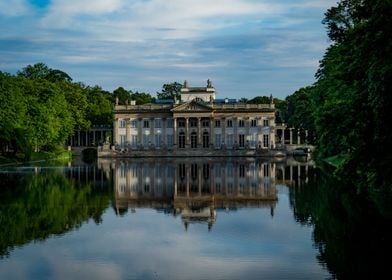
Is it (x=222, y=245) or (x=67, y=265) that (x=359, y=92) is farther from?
(x=67, y=265)

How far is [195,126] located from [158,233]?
74.1 m

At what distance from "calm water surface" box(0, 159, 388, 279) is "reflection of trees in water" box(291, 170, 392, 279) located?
224 mm

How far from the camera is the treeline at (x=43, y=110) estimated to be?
63.7m

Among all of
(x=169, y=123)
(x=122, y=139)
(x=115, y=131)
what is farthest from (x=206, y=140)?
(x=115, y=131)

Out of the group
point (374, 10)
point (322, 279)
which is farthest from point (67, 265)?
point (374, 10)

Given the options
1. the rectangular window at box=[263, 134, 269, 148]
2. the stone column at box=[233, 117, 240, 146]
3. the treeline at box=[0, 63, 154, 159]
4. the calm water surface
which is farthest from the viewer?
the stone column at box=[233, 117, 240, 146]

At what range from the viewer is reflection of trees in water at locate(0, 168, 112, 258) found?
64.7 ft

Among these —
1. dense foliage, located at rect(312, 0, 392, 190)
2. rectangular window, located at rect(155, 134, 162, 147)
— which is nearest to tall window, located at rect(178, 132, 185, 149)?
rectangular window, located at rect(155, 134, 162, 147)

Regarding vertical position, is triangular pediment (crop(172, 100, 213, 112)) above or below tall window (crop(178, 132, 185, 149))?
above

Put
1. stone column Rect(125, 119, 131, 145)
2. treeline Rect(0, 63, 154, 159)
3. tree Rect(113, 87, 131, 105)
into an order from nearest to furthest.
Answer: treeline Rect(0, 63, 154, 159)
stone column Rect(125, 119, 131, 145)
tree Rect(113, 87, 131, 105)

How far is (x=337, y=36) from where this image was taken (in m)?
41.9

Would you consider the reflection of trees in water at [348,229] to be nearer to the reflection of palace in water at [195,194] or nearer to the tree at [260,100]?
the reflection of palace in water at [195,194]

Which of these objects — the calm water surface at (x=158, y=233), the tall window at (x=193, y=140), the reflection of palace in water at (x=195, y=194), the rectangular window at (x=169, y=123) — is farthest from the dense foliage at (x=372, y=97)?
the rectangular window at (x=169, y=123)

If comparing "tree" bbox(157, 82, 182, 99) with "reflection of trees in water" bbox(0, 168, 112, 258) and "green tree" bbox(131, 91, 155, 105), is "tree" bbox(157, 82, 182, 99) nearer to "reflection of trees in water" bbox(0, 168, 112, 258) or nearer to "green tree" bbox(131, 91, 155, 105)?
"green tree" bbox(131, 91, 155, 105)
